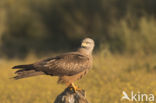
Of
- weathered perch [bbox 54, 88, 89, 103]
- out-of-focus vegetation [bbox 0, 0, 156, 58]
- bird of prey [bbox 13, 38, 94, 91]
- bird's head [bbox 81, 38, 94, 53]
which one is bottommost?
weathered perch [bbox 54, 88, 89, 103]

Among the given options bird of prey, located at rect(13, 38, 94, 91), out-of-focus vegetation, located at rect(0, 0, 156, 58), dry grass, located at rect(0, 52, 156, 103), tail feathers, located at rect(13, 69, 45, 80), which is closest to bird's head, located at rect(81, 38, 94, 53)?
bird of prey, located at rect(13, 38, 94, 91)

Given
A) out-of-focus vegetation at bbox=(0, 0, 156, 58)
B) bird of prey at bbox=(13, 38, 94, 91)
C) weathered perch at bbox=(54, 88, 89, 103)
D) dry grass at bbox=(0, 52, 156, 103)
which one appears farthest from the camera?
out-of-focus vegetation at bbox=(0, 0, 156, 58)

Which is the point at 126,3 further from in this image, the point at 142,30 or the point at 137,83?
the point at 137,83

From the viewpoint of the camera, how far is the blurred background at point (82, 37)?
8.20 m

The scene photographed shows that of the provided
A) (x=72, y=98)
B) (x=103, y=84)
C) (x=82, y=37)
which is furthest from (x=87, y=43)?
(x=82, y=37)

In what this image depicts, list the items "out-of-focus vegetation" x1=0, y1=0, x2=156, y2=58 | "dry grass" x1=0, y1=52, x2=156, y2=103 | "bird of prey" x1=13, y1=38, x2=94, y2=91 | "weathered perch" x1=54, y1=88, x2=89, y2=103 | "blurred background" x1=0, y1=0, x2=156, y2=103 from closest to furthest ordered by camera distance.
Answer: "weathered perch" x1=54, y1=88, x2=89, y2=103, "bird of prey" x1=13, y1=38, x2=94, y2=91, "dry grass" x1=0, y1=52, x2=156, y2=103, "blurred background" x1=0, y1=0, x2=156, y2=103, "out-of-focus vegetation" x1=0, y1=0, x2=156, y2=58

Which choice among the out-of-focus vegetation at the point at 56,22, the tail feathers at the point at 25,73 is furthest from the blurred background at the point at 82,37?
the tail feathers at the point at 25,73

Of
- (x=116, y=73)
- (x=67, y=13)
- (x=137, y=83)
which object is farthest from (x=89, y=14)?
Result: (x=137, y=83)

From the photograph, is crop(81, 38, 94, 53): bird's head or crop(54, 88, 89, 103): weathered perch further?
crop(81, 38, 94, 53): bird's head

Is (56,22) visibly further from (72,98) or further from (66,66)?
(72,98)

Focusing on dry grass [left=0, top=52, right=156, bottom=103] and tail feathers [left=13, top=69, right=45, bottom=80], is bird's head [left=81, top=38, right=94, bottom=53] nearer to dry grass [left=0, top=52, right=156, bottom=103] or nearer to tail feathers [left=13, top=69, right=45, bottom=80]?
tail feathers [left=13, top=69, right=45, bottom=80]

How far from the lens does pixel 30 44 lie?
22.0 metres

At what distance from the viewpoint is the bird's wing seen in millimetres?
4926

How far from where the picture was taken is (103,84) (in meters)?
8.34
